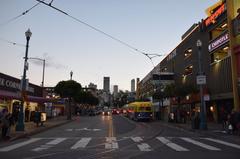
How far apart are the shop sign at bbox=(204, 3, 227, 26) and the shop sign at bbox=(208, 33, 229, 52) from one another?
2.65 m

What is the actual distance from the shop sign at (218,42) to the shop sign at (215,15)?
2654 millimetres

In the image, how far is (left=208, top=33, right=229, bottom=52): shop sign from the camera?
33797 mm

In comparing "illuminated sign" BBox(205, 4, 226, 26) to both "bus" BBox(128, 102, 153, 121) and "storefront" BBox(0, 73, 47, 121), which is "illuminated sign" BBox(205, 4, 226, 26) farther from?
"storefront" BBox(0, 73, 47, 121)

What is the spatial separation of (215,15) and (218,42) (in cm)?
356

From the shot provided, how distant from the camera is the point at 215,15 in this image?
36.8 m

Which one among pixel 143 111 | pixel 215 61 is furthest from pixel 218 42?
pixel 143 111

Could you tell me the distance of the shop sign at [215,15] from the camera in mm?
34438

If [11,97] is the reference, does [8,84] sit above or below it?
above

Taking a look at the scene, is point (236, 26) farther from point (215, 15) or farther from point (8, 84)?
point (8, 84)

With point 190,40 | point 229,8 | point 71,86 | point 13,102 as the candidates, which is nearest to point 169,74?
point 190,40

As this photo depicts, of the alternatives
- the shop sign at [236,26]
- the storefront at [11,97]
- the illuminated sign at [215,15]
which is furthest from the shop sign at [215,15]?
the storefront at [11,97]

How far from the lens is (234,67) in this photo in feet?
104

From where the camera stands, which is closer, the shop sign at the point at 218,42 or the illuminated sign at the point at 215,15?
the shop sign at the point at 218,42

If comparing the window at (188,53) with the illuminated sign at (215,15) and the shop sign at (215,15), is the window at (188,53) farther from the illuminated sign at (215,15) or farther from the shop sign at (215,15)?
the illuminated sign at (215,15)
